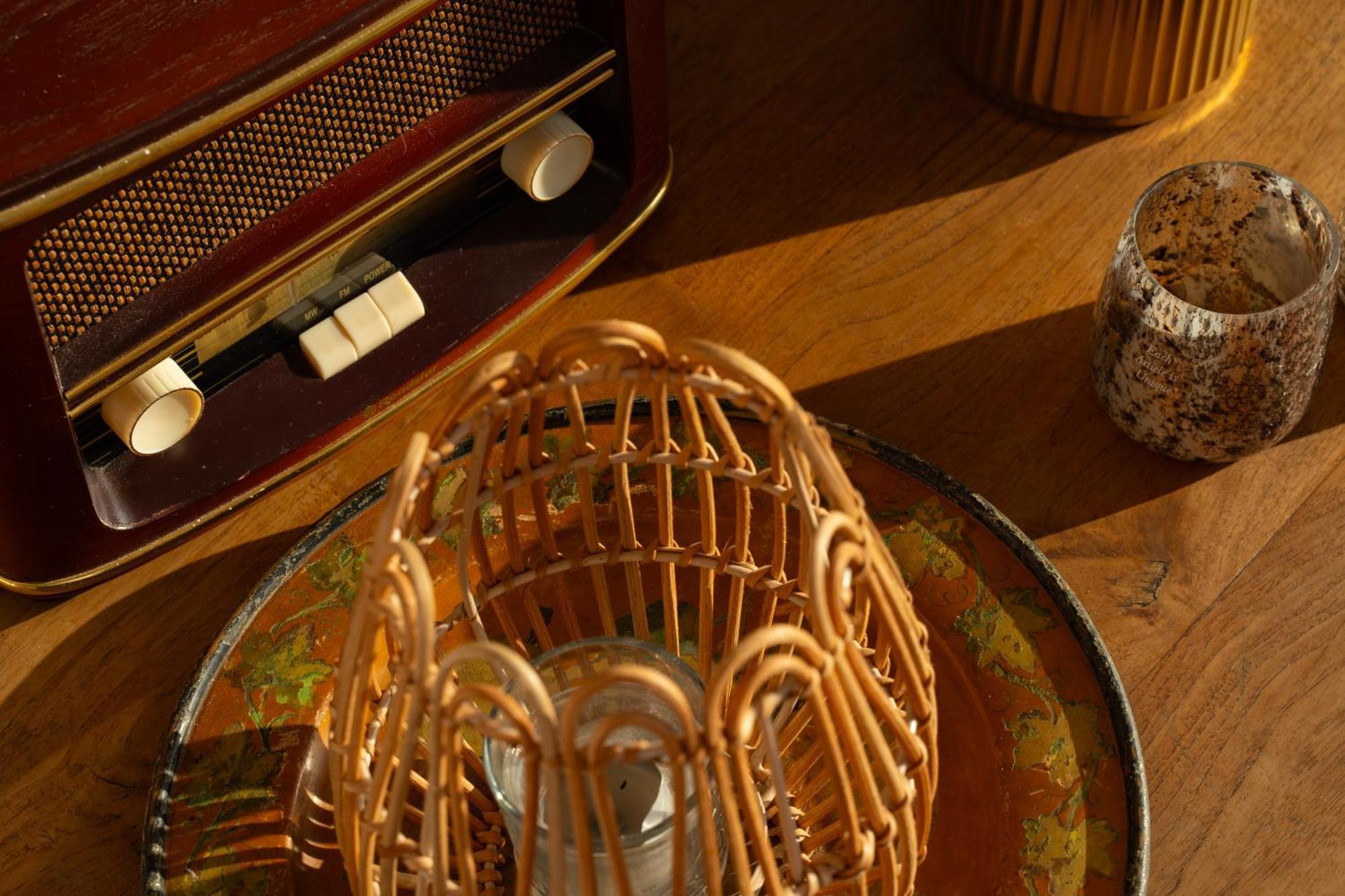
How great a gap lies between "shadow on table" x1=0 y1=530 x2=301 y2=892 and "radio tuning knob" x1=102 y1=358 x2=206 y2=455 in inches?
2.5

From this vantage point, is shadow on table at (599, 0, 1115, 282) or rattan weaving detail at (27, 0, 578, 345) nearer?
rattan weaving detail at (27, 0, 578, 345)

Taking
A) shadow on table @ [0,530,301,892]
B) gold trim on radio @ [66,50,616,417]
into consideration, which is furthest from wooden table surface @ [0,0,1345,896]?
gold trim on radio @ [66,50,616,417]

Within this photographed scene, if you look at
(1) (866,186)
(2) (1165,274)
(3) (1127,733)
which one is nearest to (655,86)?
(1) (866,186)

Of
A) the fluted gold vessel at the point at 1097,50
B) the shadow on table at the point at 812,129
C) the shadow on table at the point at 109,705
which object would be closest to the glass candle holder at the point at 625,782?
the shadow on table at the point at 109,705

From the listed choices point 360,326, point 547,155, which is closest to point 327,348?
point 360,326

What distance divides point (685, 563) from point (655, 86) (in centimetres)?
24

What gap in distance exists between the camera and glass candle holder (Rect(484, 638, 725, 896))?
48 centimetres

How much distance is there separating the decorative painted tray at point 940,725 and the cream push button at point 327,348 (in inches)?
3.0

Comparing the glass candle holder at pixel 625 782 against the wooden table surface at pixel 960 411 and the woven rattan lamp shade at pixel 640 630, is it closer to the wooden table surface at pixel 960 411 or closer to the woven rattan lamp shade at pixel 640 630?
the woven rattan lamp shade at pixel 640 630

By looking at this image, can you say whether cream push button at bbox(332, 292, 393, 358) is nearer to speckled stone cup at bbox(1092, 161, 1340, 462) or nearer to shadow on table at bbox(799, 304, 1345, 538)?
shadow on table at bbox(799, 304, 1345, 538)

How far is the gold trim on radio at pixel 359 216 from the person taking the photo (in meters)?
0.56

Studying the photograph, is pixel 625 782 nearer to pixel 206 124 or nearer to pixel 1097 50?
pixel 206 124

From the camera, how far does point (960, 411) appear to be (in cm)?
68

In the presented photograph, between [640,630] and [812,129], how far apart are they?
0.31m
